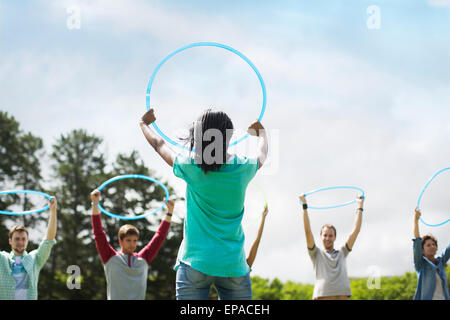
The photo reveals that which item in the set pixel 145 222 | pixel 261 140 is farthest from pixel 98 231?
pixel 145 222

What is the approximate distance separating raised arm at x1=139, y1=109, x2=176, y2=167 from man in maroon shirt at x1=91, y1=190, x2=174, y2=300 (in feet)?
9.43

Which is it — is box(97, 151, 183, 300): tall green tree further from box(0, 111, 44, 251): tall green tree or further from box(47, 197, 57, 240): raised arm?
box(47, 197, 57, 240): raised arm

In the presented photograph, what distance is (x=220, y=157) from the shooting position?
378 centimetres

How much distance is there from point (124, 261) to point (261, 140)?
3885mm

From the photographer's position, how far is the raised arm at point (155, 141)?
4.02m

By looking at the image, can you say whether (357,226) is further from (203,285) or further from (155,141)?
(203,285)

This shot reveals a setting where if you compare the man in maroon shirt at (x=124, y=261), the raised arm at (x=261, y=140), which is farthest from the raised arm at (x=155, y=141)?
the man in maroon shirt at (x=124, y=261)

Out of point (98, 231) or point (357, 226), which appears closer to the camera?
point (98, 231)

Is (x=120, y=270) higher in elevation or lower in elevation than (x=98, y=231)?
lower

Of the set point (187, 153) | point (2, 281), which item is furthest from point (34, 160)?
point (187, 153)

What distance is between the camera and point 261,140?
171 inches

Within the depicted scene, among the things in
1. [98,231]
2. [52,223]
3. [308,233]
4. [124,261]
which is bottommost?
[124,261]
